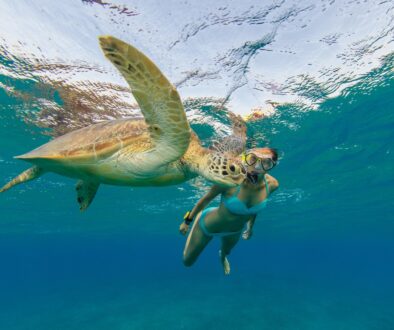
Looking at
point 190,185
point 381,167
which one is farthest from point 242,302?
point 381,167

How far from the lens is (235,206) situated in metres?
4.82

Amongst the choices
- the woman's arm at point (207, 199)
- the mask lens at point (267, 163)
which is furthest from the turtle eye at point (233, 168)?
the woman's arm at point (207, 199)

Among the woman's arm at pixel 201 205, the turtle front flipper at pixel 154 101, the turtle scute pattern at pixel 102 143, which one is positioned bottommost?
the woman's arm at pixel 201 205

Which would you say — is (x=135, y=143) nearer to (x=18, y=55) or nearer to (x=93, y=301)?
(x=18, y=55)

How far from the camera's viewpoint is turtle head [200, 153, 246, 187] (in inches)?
136

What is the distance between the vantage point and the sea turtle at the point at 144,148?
2756 mm

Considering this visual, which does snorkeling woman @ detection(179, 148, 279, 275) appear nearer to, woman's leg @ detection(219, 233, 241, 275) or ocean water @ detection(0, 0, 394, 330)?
woman's leg @ detection(219, 233, 241, 275)

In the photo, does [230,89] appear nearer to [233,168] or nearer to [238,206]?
[238,206]

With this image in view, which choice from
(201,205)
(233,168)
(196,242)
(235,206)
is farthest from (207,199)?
(233,168)

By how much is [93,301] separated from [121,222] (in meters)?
12.5

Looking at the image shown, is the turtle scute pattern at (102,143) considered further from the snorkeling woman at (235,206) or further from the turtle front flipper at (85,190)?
the snorkeling woman at (235,206)

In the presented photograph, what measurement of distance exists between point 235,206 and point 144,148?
78.3 inches

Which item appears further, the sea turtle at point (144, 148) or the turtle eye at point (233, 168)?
the turtle eye at point (233, 168)

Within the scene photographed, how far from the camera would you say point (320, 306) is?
1922 centimetres
